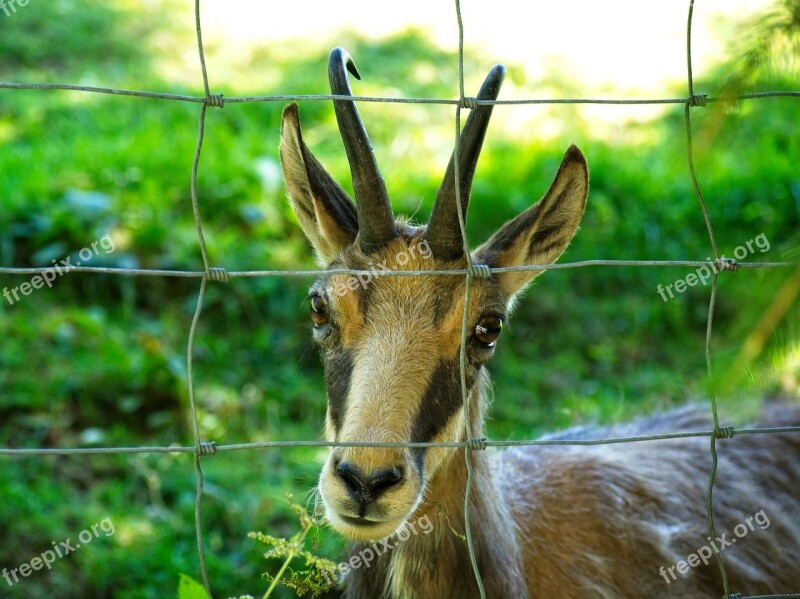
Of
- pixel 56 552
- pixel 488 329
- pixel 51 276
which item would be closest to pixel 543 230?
pixel 488 329

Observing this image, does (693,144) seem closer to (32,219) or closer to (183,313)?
(183,313)

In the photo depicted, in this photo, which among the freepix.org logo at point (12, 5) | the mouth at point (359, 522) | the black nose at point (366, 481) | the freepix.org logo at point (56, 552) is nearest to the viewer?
the black nose at point (366, 481)

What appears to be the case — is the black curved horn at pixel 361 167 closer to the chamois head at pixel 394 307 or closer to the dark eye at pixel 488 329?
the chamois head at pixel 394 307

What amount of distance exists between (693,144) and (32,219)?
642 centimetres

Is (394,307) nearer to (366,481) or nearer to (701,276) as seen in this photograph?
(366,481)

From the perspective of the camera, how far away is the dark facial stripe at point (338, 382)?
354 cm

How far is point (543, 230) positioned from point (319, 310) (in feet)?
3.42

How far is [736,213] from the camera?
328 inches

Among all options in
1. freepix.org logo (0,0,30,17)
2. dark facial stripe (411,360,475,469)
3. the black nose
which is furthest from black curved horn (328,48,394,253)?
freepix.org logo (0,0,30,17)

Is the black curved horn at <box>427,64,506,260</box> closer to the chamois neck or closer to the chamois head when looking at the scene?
the chamois head

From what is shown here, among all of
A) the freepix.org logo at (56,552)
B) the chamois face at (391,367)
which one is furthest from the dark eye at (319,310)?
the freepix.org logo at (56,552)

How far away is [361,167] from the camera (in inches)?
143

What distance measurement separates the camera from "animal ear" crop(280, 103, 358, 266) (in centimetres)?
392

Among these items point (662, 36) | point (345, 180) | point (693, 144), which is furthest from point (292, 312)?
point (662, 36)
